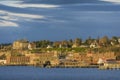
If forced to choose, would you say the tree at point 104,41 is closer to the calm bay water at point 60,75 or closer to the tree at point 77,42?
the tree at point 77,42

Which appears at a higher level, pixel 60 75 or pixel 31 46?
pixel 31 46

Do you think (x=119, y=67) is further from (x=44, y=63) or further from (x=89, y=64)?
(x=44, y=63)

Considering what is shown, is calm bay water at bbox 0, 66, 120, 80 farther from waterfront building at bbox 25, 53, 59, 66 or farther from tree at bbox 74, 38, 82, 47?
tree at bbox 74, 38, 82, 47

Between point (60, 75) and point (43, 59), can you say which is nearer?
point (60, 75)

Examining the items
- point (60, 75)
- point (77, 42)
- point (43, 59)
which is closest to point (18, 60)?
point (43, 59)

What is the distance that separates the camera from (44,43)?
632ft

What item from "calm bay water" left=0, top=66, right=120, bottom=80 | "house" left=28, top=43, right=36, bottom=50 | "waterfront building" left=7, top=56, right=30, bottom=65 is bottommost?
"calm bay water" left=0, top=66, right=120, bottom=80

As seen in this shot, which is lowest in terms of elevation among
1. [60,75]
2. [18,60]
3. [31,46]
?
[60,75]

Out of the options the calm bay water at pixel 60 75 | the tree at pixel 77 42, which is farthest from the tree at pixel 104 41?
the calm bay water at pixel 60 75

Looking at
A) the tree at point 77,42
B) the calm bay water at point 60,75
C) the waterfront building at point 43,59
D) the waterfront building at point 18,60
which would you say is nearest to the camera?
the calm bay water at point 60,75

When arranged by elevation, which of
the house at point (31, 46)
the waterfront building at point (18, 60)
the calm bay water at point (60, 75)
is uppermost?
the house at point (31, 46)

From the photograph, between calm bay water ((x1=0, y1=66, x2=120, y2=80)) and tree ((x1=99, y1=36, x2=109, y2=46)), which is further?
tree ((x1=99, y1=36, x2=109, y2=46))

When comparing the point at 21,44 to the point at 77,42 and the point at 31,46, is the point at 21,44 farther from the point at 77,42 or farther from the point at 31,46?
the point at 77,42

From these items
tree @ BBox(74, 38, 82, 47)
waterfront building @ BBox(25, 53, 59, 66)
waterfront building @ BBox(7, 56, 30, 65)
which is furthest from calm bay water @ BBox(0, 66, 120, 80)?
tree @ BBox(74, 38, 82, 47)
